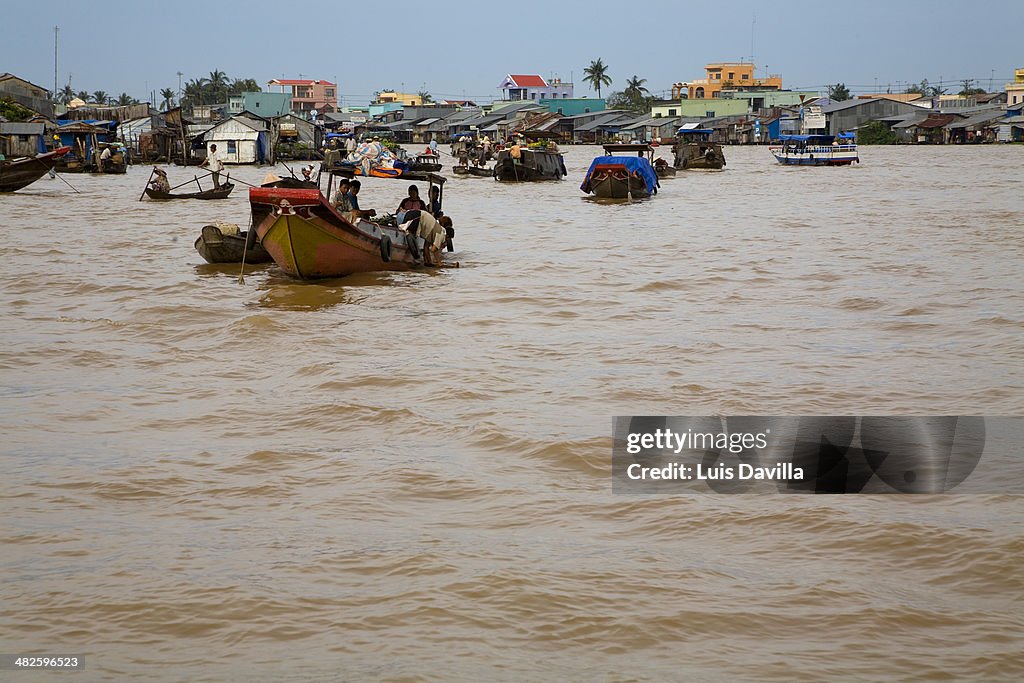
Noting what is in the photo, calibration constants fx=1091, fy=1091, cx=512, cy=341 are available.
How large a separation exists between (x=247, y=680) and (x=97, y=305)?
8946mm

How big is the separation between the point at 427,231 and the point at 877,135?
2504 inches

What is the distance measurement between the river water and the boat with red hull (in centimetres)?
25

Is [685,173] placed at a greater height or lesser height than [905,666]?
greater

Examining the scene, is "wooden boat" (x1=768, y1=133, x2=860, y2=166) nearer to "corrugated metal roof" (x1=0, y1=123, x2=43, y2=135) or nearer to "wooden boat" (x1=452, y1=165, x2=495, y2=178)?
"wooden boat" (x1=452, y1=165, x2=495, y2=178)

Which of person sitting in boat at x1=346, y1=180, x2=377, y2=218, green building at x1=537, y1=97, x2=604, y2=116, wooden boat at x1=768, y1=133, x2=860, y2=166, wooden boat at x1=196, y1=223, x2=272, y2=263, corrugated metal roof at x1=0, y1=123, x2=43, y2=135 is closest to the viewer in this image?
person sitting in boat at x1=346, y1=180, x2=377, y2=218

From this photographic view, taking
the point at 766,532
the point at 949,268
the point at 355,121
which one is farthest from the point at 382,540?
the point at 355,121

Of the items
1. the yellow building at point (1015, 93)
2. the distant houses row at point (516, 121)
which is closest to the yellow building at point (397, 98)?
the distant houses row at point (516, 121)

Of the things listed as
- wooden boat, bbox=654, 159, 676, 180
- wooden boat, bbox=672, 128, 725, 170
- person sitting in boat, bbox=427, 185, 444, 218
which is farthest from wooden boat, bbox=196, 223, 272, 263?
wooden boat, bbox=672, 128, 725, 170

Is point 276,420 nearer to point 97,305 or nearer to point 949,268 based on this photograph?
point 97,305

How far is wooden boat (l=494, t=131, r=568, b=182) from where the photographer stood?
3534 centimetres

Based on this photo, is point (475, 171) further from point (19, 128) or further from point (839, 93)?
point (839, 93)

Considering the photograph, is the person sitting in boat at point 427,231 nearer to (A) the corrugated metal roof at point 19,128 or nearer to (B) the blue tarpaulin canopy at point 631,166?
(B) the blue tarpaulin canopy at point 631,166

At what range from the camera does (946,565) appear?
4.63 meters

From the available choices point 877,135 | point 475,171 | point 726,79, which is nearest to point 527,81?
point 726,79
